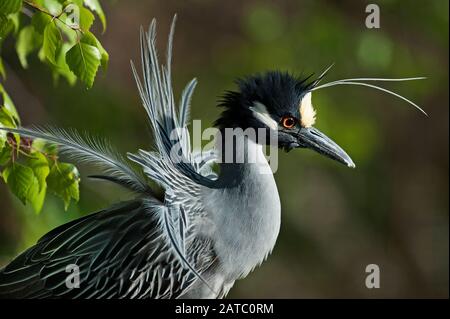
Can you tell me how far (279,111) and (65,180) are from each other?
0.85m

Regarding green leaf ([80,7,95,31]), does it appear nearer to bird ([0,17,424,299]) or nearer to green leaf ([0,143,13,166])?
bird ([0,17,424,299])

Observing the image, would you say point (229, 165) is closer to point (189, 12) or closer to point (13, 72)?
point (13, 72)

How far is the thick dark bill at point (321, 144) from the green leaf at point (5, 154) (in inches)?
43.2

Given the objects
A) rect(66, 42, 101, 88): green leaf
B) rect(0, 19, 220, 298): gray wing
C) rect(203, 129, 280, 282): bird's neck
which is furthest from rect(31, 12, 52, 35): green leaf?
rect(203, 129, 280, 282): bird's neck

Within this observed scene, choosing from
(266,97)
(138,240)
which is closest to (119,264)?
(138,240)

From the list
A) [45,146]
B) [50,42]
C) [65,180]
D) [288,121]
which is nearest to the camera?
[50,42]

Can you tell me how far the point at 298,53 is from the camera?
23.0 ft

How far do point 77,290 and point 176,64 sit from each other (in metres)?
4.47

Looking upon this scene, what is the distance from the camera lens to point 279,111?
3236 millimetres

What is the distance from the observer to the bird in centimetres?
309

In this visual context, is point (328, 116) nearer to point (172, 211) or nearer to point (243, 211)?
point (243, 211)

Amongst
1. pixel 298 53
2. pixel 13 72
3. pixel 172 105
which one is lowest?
pixel 172 105
